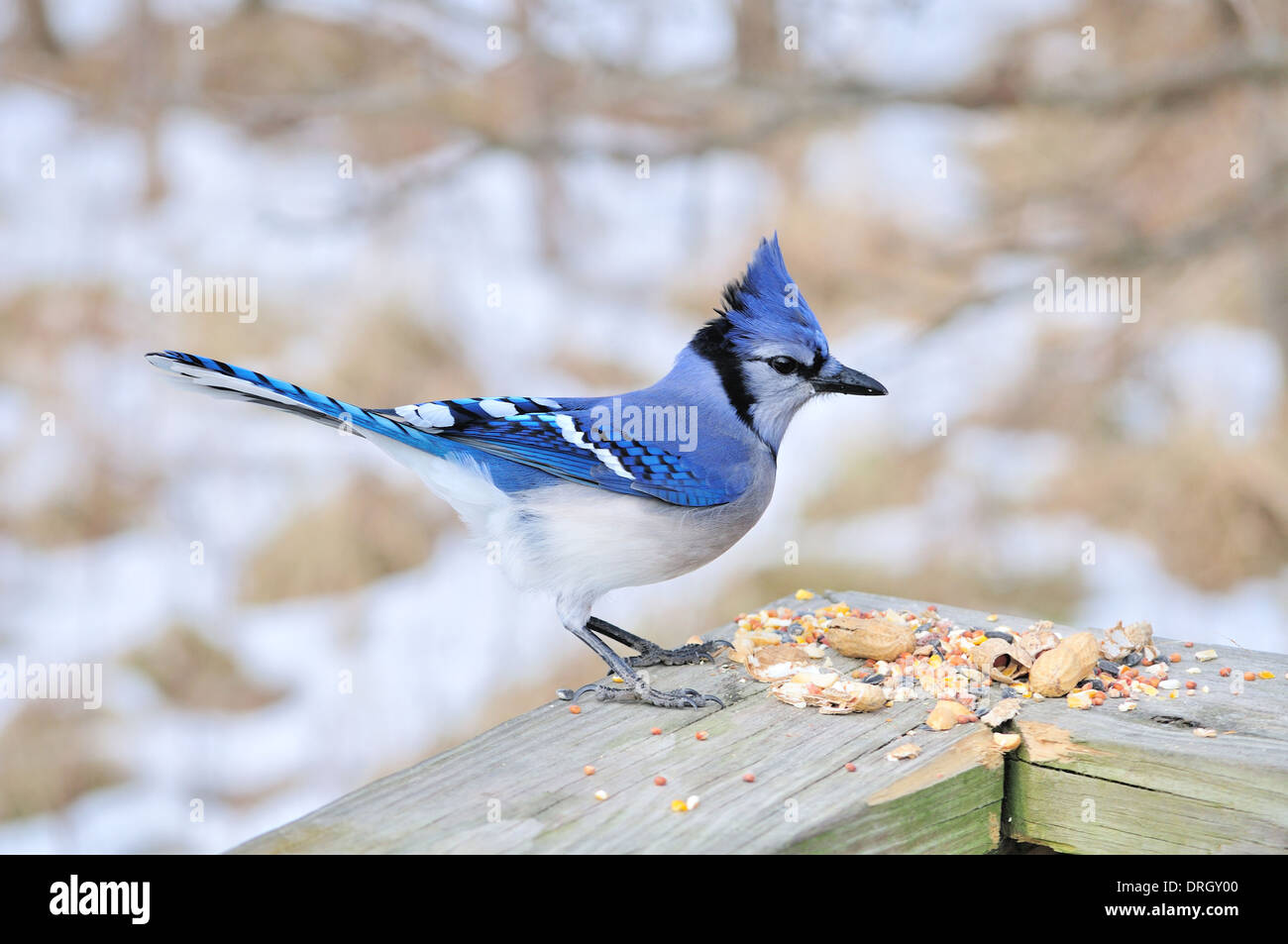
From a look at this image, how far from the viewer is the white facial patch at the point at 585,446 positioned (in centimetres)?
236

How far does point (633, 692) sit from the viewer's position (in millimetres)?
2125

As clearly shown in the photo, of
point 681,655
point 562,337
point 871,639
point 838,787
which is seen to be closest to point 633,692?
point 681,655

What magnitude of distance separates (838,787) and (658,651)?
742 mm

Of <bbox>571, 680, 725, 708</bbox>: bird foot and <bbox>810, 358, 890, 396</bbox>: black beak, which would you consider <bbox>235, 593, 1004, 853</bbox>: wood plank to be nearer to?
<bbox>571, 680, 725, 708</bbox>: bird foot

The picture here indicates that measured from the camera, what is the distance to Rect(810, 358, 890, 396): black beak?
2496mm

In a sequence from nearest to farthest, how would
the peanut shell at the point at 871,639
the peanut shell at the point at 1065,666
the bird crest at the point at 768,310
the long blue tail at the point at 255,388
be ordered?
the long blue tail at the point at 255,388 → the peanut shell at the point at 1065,666 → the peanut shell at the point at 871,639 → the bird crest at the point at 768,310

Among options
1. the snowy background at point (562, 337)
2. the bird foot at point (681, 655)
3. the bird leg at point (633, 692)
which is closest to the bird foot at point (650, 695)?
the bird leg at point (633, 692)

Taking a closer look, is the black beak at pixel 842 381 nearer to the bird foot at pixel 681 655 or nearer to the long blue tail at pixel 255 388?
the bird foot at pixel 681 655

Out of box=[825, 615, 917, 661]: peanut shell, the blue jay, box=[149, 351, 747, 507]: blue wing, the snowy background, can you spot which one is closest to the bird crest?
the blue jay

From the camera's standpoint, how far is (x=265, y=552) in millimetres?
5895

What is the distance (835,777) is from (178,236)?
5694mm

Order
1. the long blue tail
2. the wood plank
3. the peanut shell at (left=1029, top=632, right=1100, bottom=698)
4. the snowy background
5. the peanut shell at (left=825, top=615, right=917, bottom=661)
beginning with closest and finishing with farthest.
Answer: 1. the wood plank
2. the long blue tail
3. the peanut shell at (left=1029, top=632, right=1100, bottom=698)
4. the peanut shell at (left=825, top=615, right=917, bottom=661)
5. the snowy background

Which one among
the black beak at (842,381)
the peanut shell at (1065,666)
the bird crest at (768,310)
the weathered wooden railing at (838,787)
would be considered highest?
the bird crest at (768,310)

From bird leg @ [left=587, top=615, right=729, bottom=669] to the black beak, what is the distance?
54 cm
